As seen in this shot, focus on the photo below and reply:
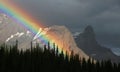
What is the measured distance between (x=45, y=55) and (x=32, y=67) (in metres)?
26.5

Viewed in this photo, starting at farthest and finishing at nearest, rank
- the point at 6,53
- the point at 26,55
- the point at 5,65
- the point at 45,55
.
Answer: the point at 45,55
the point at 26,55
the point at 6,53
the point at 5,65

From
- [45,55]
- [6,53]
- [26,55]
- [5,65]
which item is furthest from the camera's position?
[45,55]

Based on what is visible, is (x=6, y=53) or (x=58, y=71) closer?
(x=6, y=53)

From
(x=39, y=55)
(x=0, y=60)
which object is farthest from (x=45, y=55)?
(x=0, y=60)

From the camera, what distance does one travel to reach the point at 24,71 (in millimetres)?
154875

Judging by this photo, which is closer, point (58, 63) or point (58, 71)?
point (58, 71)

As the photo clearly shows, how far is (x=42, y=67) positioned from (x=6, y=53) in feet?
85.8

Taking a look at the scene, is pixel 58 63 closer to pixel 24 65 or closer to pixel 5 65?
pixel 24 65

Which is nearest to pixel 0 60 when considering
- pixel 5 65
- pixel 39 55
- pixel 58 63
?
pixel 5 65

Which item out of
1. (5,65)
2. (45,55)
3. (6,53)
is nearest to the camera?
(5,65)

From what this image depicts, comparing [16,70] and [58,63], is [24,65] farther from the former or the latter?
[58,63]

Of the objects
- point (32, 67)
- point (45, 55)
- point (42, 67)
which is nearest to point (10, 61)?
point (32, 67)

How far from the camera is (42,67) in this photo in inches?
6909

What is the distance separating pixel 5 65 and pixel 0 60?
3.50 meters
